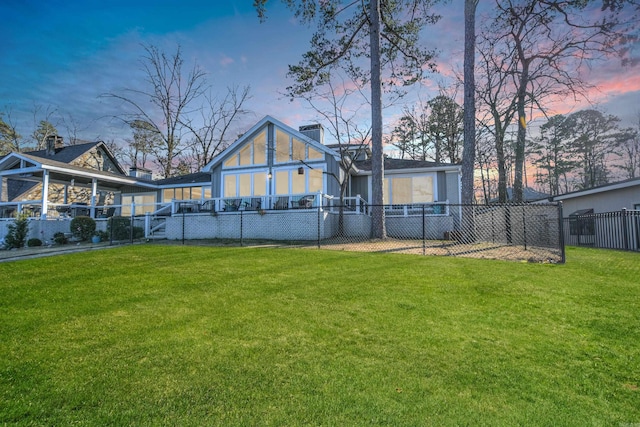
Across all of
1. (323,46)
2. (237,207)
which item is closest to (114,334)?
(237,207)

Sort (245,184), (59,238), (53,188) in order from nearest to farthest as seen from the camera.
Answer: (59,238)
(245,184)
(53,188)

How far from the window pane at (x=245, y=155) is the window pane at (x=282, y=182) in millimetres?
1825

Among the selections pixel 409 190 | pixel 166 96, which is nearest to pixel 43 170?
pixel 166 96

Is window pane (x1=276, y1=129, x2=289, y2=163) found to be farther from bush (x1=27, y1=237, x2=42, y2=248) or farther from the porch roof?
bush (x1=27, y1=237, x2=42, y2=248)

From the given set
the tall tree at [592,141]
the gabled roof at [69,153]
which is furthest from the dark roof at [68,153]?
the tall tree at [592,141]

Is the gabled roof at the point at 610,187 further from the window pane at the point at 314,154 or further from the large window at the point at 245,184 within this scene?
the large window at the point at 245,184

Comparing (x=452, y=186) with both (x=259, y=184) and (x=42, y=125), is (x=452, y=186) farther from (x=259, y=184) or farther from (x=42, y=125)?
(x=42, y=125)

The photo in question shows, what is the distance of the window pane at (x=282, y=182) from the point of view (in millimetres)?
14495

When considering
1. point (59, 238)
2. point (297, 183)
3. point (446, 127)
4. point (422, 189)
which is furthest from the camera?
point (446, 127)

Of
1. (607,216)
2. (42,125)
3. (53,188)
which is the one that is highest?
(42,125)

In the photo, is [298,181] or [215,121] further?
[215,121]

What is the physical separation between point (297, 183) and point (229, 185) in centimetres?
374

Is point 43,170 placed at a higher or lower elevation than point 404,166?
lower

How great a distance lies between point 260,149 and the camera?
15008 mm
